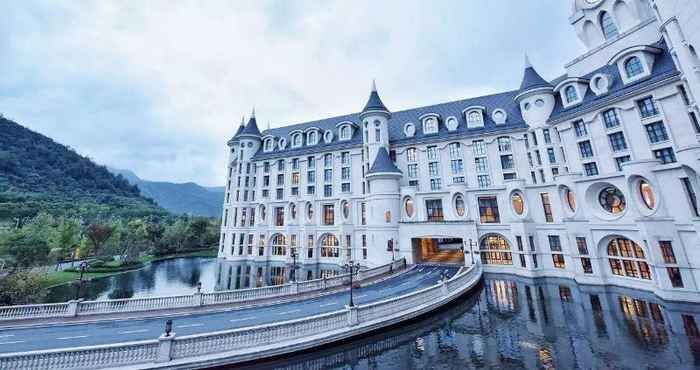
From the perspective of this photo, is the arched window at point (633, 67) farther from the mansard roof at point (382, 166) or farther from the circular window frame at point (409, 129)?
the mansard roof at point (382, 166)

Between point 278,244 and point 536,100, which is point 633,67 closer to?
point 536,100

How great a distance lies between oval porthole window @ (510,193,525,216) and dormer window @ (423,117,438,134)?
13484 millimetres

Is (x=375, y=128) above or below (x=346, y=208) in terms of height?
above

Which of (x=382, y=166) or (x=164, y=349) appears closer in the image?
(x=164, y=349)

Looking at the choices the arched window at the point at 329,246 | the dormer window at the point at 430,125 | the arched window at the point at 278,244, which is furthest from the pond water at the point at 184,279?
the dormer window at the point at 430,125

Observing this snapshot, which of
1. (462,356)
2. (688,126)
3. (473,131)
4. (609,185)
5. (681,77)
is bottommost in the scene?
(462,356)

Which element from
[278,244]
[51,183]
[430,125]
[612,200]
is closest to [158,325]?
[278,244]

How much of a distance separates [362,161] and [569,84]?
82.8 feet

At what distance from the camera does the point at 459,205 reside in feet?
102

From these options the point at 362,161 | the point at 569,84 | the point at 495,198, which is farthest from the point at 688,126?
the point at 362,161

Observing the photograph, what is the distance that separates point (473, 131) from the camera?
3444cm

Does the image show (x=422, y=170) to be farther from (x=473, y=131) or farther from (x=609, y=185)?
(x=609, y=185)

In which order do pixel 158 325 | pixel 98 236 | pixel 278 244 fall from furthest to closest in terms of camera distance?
A: pixel 98 236, pixel 278 244, pixel 158 325

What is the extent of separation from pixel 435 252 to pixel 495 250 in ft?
27.9
